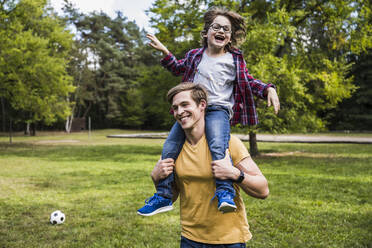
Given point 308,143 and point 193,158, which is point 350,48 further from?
point 193,158

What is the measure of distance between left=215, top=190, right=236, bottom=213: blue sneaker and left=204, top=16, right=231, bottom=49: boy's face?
1199 mm

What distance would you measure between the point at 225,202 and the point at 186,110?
0.61 m

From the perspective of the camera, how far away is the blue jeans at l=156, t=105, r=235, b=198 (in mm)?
2057

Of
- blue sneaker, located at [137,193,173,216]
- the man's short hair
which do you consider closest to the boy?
blue sneaker, located at [137,193,173,216]

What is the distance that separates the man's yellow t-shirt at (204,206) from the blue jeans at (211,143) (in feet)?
0.22

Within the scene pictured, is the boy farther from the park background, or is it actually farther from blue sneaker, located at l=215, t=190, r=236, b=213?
the park background

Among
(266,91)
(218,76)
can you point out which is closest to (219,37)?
(218,76)

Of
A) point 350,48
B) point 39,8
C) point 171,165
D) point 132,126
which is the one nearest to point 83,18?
point 132,126

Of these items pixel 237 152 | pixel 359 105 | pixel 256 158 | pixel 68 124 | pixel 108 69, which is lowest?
pixel 256 158

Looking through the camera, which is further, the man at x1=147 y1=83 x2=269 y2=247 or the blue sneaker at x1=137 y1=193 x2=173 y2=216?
the blue sneaker at x1=137 y1=193 x2=173 y2=216

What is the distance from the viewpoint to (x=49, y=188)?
8680mm

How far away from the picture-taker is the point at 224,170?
193 cm

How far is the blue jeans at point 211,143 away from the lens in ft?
6.75

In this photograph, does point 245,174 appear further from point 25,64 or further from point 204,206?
point 25,64
